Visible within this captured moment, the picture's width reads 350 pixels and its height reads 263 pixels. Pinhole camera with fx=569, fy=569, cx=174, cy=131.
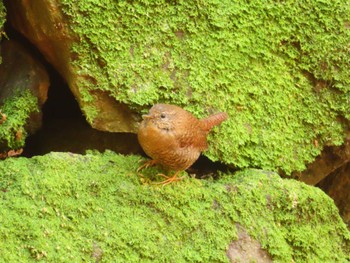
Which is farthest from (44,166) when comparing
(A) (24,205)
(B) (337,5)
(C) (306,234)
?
(B) (337,5)

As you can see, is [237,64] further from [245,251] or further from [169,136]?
[245,251]

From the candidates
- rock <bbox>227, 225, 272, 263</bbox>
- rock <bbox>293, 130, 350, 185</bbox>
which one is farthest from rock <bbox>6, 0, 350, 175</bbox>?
rock <bbox>227, 225, 272, 263</bbox>

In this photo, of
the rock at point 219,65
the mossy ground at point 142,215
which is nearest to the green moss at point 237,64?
the rock at point 219,65

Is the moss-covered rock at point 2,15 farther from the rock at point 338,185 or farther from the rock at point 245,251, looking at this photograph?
the rock at point 338,185

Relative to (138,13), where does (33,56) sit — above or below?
below

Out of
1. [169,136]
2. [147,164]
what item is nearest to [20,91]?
[147,164]

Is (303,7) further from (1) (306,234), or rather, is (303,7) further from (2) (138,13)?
(1) (306,234)
